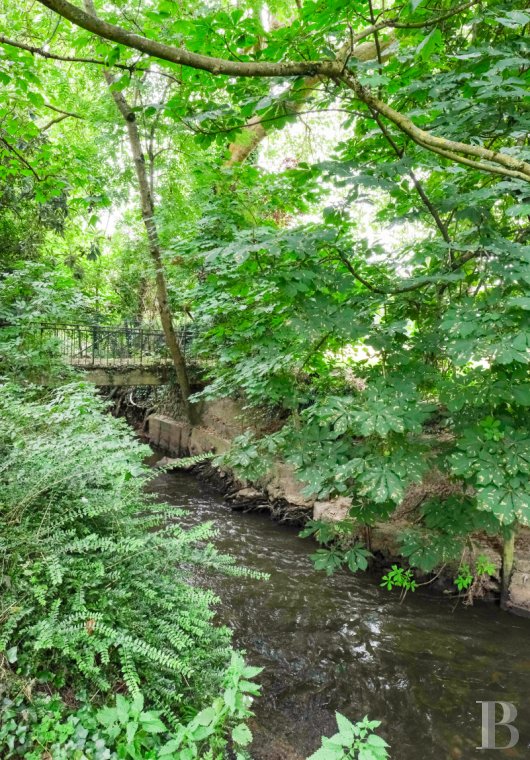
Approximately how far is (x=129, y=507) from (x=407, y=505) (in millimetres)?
3626

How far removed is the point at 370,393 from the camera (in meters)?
2.23

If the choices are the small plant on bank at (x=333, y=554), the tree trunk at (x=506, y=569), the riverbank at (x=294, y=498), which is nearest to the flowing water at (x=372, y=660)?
the tree trunk at (x=506, y=569)

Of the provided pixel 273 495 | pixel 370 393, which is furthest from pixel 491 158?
pixel 273 495

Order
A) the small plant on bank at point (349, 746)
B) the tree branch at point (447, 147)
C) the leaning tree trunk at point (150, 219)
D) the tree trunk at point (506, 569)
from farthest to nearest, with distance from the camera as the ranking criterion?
the leaning tree trunk at point (150, 219) < the tree trunk at point (506, 569) < the tree branch at point (447, 147) < the small plant on bank at point (349, 746)

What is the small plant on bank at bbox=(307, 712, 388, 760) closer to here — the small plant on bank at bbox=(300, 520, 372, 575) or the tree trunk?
the small plant on bank at bbox=(300, 520, 372, 575)

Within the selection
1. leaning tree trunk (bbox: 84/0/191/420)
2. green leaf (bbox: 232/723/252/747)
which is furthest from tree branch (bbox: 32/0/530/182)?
leaning tree trunk (bbox: 84/0/191/420)

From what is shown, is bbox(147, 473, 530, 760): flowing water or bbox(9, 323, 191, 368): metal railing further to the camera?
bbox(9, 323, 191, 368): metal railing

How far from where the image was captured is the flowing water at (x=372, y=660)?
2861mm

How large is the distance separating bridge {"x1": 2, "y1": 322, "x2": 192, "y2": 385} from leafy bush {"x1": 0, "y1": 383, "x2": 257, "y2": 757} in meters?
6.68

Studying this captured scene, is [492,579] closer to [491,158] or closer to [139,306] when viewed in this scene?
[491,158]

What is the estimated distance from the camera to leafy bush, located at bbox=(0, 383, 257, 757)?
6.18 ft

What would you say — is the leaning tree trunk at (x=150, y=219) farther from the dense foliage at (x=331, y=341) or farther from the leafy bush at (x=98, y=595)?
the leafy bush at (x=98, y=595)

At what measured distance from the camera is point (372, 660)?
11.9 ft

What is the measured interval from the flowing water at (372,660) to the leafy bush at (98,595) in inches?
40.6
